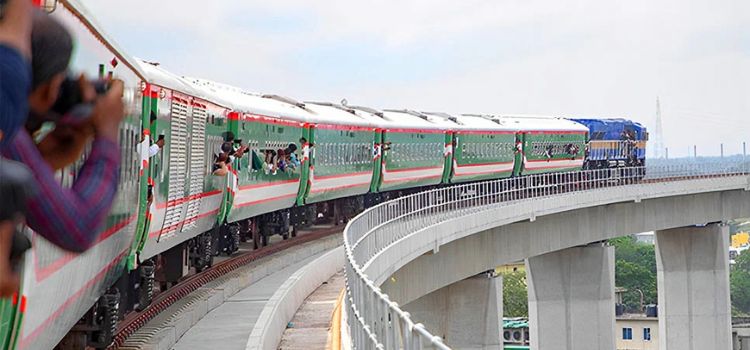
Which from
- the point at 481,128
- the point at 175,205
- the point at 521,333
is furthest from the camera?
the point at 521,333

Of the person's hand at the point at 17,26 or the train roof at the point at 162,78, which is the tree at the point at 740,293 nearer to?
the train roof at the point at 162,78

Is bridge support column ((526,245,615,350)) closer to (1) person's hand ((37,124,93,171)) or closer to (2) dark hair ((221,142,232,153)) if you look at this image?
(2) dark hair ((221,142,232,153))

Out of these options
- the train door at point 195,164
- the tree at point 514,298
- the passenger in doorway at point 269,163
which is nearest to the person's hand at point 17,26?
the train door at point 195,164

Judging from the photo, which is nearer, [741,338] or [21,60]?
[21,60]

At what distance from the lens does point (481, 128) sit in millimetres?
66188

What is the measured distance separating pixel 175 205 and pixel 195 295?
582 centimetres

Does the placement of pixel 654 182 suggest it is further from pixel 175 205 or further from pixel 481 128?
pixel 175 205

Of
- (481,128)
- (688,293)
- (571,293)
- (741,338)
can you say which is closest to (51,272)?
(481,128)

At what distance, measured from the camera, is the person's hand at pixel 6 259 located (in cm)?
158

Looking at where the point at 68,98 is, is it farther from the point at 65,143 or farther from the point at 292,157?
the point at 292,157

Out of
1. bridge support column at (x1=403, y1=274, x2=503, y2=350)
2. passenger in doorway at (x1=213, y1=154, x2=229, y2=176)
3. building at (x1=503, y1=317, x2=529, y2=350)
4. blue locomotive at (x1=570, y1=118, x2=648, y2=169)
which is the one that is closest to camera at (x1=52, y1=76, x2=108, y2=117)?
passenger in doorway at (x1=213, y1=154, x2=229, y2=176)

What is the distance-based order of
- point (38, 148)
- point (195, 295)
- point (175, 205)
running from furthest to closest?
point (195, 295) < point (175, 205) < point (38, 148)

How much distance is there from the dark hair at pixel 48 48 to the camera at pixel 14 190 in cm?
Answer: 13

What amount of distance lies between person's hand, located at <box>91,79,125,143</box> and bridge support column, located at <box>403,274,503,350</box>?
5466cm
